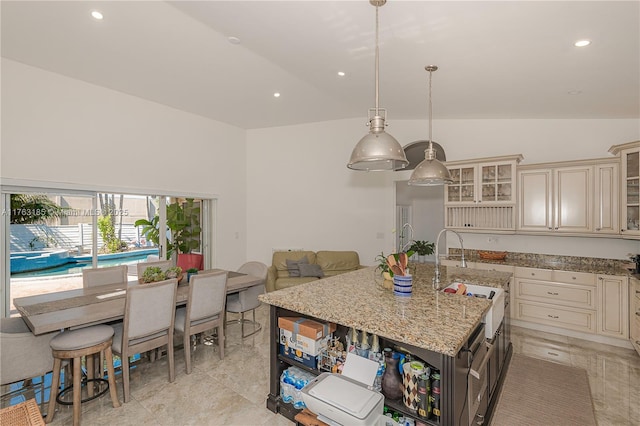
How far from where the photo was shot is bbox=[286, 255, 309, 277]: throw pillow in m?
5.50

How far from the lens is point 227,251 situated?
5.88 m

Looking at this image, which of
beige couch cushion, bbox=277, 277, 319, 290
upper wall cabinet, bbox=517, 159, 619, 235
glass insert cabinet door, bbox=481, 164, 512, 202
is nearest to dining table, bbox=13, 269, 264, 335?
beige couch cushion, bbox=277, 277, 319, 290

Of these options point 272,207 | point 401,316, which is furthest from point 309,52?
point 272,207

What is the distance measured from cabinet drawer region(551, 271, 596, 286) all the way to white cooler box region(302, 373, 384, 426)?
3.63 metres

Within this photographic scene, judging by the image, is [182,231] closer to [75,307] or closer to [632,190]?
[75,307]

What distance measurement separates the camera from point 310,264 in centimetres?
556

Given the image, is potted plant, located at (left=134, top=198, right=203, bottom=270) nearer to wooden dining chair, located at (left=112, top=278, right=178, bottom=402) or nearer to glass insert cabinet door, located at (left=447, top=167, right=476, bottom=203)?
wooden dining chair, located at (left=112, top=278, right=178, bottom=402)

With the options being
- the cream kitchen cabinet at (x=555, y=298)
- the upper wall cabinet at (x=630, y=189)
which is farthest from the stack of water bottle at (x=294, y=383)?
the upper wall cabinet at (x=630, y=189)

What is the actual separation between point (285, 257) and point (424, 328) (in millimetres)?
4310

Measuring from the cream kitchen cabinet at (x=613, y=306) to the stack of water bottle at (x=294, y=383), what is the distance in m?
3.76

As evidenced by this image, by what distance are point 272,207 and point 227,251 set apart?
1.24 m

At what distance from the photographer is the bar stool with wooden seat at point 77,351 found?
222cm

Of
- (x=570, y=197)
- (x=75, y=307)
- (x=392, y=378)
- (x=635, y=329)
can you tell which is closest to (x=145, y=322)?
(x=75, y=307)

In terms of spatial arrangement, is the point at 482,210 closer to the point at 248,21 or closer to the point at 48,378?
the point at 248,21
